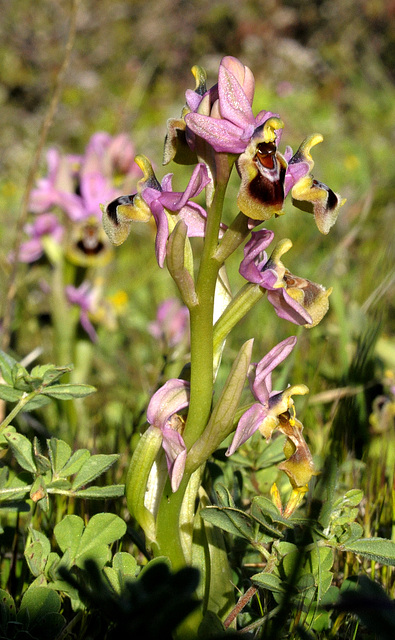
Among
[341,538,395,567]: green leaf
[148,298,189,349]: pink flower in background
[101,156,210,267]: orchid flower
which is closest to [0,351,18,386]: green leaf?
[101,156,210,267]: orchid flower

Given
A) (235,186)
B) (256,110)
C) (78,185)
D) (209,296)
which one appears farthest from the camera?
(256,110)

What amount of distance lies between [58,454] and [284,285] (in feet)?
1.66

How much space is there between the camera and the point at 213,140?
3.37 feet

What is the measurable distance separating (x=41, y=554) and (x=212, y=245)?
61 cm

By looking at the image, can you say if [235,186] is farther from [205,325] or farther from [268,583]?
[268,583]

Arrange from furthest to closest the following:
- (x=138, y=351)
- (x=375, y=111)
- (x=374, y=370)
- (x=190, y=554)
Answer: (x=375, y=111), (x=138, y=351), (x=374, y=370), (x=190, y=554)

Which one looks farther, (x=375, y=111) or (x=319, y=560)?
(x=375, y=111)

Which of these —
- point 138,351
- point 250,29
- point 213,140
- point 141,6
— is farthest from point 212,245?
point 250,29

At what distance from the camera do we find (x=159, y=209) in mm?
1107

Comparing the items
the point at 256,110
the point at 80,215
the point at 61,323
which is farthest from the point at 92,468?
the point at 256,110

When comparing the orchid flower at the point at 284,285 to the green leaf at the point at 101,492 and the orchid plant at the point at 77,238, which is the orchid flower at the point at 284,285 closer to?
the green leaf at the point at 101,492

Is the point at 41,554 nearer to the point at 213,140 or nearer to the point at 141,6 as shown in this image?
the point at 213,140

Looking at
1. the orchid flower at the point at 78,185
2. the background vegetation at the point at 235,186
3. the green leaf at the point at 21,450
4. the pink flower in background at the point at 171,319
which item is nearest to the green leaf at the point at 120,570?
the green leaf at the point at 21,450

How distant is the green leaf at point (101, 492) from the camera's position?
1090 mm
